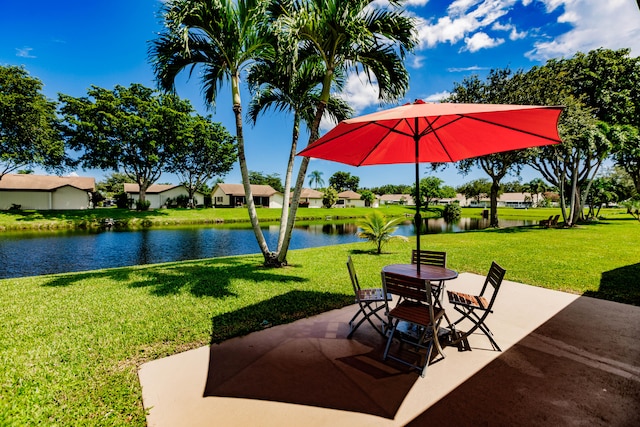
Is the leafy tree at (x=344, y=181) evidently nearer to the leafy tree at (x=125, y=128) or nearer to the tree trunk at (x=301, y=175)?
the leafy tree at (x=125, y=128)

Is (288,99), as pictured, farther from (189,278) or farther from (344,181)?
(344,181)

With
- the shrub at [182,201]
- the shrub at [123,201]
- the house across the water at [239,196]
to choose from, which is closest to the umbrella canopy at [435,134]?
the shrub at [123,201]

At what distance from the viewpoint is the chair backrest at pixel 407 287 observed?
3156mm

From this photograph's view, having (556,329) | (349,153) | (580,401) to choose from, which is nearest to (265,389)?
(580,401)

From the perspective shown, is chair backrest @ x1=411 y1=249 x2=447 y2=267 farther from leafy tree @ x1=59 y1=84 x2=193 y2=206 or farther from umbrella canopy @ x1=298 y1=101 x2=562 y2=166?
leafy tree @ x1=59 y1=84 x2=193 y2=206

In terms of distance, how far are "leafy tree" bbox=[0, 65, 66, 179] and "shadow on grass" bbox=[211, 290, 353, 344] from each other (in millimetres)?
38040

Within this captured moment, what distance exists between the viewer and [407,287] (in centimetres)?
332

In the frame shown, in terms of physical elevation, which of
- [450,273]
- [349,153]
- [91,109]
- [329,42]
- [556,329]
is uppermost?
[91,109]

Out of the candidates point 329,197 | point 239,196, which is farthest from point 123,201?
point 329,197

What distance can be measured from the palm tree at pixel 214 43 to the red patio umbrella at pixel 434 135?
3887 mm

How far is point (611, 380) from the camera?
292cm

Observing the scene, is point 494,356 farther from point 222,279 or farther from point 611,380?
point 222,279

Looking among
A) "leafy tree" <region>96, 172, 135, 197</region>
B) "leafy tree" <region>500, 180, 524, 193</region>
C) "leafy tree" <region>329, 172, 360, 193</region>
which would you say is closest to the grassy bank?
"leafy tree" <region>96, 172, 135, 197</region>

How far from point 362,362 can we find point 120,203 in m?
53.3
